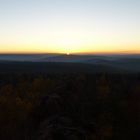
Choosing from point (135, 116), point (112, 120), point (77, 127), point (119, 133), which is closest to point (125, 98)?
point (135, 116)

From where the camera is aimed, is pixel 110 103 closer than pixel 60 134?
No

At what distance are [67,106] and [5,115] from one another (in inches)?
498

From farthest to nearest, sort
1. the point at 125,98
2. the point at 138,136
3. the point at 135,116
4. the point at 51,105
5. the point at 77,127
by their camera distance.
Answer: the point at 125,98 < the point at 135,116 < the point at 51,105 < the point at 138,136 < the point at 77,127

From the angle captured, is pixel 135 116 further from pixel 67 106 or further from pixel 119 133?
pixel 67 106

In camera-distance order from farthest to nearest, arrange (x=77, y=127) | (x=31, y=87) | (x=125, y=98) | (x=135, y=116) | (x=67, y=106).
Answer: (x=31, y=87) < (x=125, y=98) < (x=135, y=116) < (x=67, y=106) < (x=77, y=127)

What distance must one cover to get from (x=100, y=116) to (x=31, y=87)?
30768 millimetres

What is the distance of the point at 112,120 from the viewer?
1647 inches

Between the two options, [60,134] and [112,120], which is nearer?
[60,134]

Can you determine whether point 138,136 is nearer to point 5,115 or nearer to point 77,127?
point 77,127

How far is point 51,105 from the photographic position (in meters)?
33.6

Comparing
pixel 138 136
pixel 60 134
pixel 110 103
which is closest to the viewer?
pixel 60 134

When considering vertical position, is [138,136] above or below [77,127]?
below

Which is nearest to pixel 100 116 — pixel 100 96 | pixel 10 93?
pixel 100 96

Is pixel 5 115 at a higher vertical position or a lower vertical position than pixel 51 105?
lower
